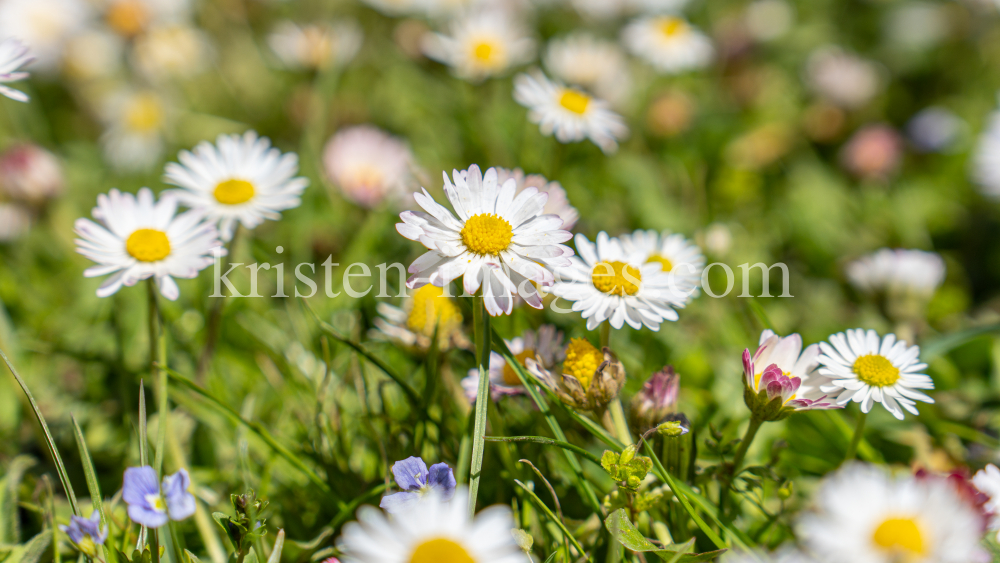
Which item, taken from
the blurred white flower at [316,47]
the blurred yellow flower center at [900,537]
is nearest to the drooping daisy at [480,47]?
the blurred white flower at [316,47]

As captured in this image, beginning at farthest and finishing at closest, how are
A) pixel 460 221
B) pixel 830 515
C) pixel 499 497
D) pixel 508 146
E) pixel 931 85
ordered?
pixel 931 85
pixel 508 146
pixel 499 497
pixel 460 221
pixel 830 515

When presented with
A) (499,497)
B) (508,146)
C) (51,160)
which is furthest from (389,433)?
(51,160)

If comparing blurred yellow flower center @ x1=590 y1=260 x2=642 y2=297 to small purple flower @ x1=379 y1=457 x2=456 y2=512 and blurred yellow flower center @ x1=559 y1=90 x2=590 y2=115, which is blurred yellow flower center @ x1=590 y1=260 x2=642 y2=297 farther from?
blurred yellow flower center @ x1=559 y1=90 x2=590 y2=115

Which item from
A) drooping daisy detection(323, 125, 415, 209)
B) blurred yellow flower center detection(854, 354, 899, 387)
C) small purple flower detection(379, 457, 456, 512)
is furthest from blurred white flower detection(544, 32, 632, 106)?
small purple flower detection(379, 457, 456, 512)

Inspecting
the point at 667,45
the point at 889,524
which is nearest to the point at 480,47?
the point at 667,45

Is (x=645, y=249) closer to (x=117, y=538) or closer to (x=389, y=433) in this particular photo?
(x=389, y=433)

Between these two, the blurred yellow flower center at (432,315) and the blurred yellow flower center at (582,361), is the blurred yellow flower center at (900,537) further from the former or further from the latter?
the blurred yellow flower center at (432,315)
